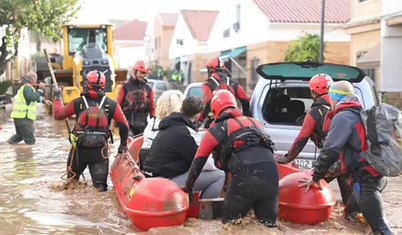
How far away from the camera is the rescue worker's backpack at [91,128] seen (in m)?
8.17

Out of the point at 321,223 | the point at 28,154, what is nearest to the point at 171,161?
the point at 321,223

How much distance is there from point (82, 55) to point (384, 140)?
16.7m

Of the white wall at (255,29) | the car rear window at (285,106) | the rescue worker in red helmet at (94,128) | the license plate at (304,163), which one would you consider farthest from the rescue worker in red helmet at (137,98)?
the white wall at (255,29)

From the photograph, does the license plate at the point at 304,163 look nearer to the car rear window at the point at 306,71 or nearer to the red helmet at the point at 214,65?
the car rear window at the point at 306,71

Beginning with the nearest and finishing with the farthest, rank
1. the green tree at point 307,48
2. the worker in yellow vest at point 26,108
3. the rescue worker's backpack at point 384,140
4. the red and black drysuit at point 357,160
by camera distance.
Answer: the rescue worker's backpack at point 384,140 → the red and black drysuit at point 357,160 → the worker in yellow vest at point 26,108 → the green tree at point 307,48

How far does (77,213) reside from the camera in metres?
7.68

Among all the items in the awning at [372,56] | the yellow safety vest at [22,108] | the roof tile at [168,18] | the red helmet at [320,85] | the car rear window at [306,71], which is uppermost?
the roof tile at [168,18]

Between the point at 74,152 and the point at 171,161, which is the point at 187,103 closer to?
the point at 171,161

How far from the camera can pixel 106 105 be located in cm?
838

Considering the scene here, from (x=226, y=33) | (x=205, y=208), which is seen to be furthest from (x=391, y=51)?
(x=226, y=33)

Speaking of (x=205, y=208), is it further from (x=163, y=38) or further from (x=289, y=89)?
(x=163, y=38)

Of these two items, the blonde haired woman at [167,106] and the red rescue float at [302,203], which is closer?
the red rescue float at [302,203]

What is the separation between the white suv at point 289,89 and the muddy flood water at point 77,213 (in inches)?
40.1

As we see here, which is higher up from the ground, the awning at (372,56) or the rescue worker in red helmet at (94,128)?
the awning at (372,56)
